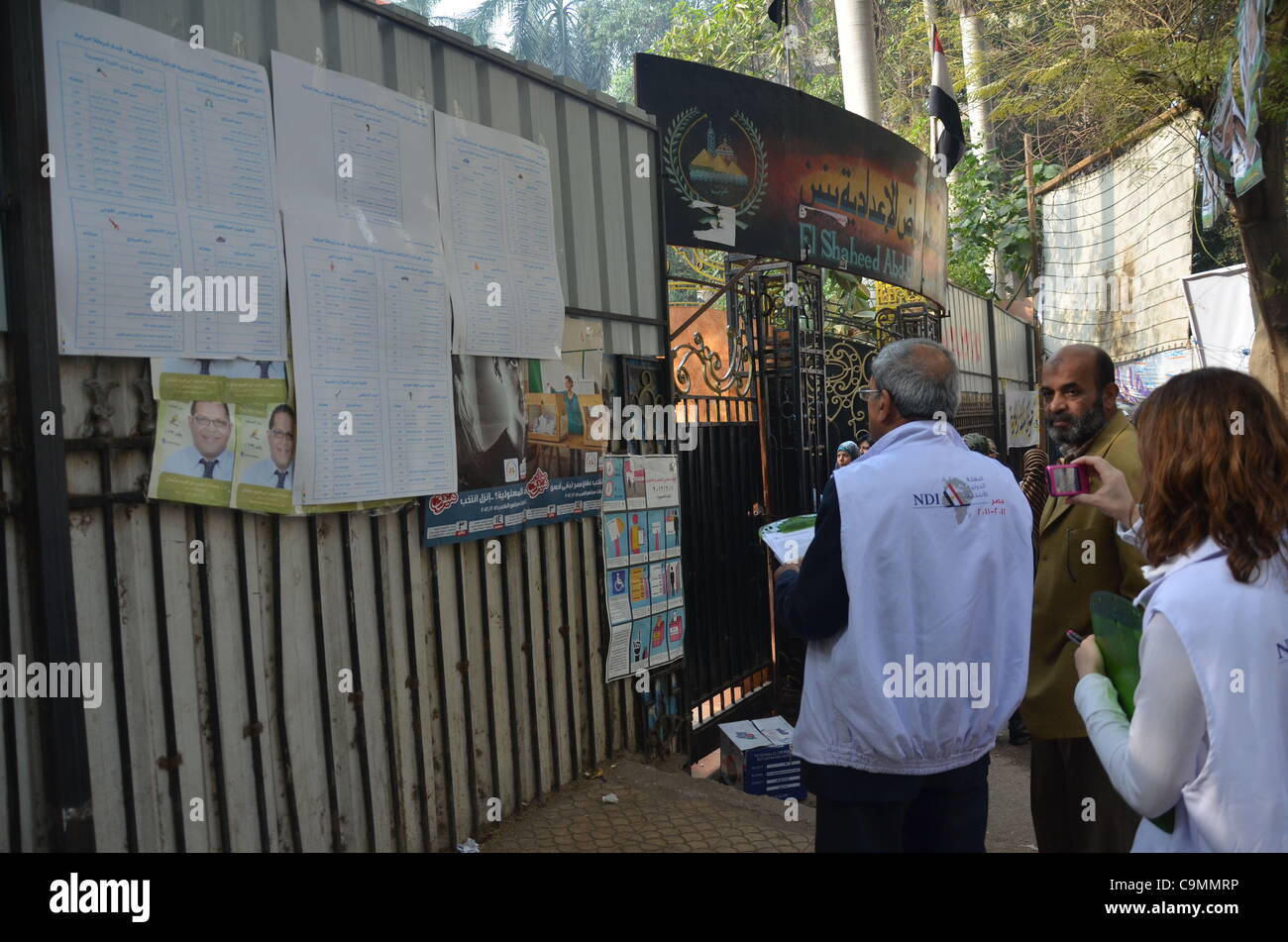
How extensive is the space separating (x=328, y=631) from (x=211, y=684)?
0.49 metres

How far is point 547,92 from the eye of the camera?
482cm

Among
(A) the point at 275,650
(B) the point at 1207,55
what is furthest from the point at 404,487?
(B) the point at 1207,55

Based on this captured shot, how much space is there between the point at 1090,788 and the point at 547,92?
3.66 m

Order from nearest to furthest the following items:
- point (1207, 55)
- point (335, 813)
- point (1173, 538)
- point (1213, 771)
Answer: point (1213, 771) → point (1173, 538) → point (335, 813) → point (1207, 55)

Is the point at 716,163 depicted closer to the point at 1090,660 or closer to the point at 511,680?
the point at 511,680

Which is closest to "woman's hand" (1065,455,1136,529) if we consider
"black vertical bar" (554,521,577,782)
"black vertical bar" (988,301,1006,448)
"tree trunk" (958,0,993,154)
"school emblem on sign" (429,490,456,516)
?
"school emblem on sign" (429,490,456,516)

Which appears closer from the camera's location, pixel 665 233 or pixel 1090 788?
pixel 1090 788

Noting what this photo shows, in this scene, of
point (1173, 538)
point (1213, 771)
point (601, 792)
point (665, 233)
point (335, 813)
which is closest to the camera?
point (1213, 771)

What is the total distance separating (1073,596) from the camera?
3.26 meters

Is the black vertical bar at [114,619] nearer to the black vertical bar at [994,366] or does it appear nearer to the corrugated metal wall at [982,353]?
the corrugated metal wall at [982,353]

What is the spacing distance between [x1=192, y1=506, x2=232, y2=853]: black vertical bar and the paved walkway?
1268 millimetres

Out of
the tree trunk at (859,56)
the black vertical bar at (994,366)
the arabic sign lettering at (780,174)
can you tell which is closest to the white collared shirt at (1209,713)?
the arabic sign lettering at (780,174)

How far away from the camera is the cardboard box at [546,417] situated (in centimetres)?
453

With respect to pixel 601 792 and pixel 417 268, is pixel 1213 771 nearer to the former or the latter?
pixel 417 268
